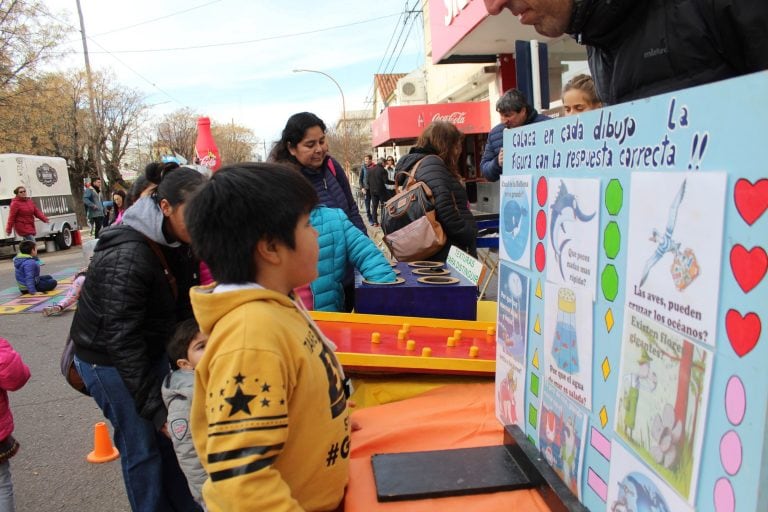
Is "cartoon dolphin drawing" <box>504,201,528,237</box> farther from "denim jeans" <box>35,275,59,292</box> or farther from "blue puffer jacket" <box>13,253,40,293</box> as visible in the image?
"denim jeans" <box>35,275,59,292</box>

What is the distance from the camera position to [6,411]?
2.66 metres

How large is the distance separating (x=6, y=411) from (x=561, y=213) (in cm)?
277

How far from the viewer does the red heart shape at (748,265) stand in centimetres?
72

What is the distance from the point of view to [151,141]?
123 ft

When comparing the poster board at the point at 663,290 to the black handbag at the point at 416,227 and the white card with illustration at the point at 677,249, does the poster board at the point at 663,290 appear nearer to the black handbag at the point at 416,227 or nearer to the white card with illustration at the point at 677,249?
the white card with illustration at the point at 677,249

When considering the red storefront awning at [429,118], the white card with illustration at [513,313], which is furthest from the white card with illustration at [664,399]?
the red storefront awning at [429,118]

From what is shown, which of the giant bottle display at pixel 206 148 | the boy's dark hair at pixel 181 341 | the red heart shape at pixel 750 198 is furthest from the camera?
the giant bottle display at pixel 206 148

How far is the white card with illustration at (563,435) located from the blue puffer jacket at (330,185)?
2093 millimetres

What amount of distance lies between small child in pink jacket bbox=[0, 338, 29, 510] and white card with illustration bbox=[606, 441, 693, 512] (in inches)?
105

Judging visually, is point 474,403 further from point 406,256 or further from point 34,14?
point 34,14

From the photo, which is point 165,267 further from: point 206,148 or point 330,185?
point 206,148

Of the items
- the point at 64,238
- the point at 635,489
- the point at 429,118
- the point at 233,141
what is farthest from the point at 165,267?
the point at 233,141

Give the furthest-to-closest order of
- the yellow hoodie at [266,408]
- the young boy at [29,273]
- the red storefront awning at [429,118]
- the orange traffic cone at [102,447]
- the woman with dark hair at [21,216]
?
1. the woman with dark hair at [21,216]
2. the red storefront awning at [429,118]
3. the young boy at [29,273]
4. the orange traffic cone at [102,447]
5. the yellow hoodie at [266,408]

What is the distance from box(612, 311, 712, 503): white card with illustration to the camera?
0.88 metres
